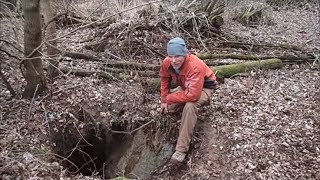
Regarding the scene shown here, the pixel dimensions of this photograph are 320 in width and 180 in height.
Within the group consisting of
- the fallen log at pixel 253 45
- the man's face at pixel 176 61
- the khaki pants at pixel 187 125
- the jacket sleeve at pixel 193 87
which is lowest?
the khaki pants at pixel 187 125

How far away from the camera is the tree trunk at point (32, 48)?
4984 mm

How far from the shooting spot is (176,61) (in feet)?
15.0

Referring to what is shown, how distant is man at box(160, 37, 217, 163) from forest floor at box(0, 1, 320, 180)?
1.20 ft

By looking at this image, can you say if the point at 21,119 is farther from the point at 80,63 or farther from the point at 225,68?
the point at 225,68

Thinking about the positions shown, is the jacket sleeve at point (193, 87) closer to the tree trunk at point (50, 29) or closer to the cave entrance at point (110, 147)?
the cave entrance at point (110, 147)

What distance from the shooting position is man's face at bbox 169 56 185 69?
4.54 meters

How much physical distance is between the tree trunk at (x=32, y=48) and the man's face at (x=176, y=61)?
1.74 m

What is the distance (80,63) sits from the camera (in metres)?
6.98

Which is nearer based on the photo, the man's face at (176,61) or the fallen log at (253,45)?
the man's face at (176,61)

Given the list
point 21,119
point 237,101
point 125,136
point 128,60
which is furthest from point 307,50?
point 21,119

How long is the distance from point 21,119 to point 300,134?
12.8ft

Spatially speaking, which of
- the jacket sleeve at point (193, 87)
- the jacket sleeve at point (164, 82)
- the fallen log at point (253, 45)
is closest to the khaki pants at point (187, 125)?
the jacket sleeve at point (193, 87)

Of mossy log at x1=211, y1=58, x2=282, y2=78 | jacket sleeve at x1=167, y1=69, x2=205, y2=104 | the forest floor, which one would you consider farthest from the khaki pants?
mossy log at x1=211, y1=58, x2=282, y2=78

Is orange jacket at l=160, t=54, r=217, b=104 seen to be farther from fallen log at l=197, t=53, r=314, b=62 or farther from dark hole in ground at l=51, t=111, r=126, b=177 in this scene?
fallen log at l=197, t=53, r=314, b=62
